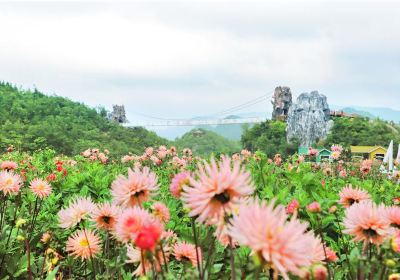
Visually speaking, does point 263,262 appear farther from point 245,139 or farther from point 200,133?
point 200,133

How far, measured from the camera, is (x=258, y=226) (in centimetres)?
90

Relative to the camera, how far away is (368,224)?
1.31 metres

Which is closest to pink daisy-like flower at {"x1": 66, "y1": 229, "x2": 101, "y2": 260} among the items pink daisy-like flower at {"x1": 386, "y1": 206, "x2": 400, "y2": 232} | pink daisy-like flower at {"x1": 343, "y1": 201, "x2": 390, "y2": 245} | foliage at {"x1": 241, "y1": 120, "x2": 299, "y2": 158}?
pink daisy-like flower at {"x1": 343, "y1": 201, "x2": 390, "y2": 245}

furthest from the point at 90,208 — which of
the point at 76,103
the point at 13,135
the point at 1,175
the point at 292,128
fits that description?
the point at 292,128

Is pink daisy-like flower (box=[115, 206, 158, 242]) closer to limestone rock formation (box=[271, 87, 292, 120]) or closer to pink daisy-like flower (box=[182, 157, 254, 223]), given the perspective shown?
pink daisy-like flower (box=[182, 157, 254, 223])

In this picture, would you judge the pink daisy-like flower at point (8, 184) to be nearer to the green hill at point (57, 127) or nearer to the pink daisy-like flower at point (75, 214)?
the pink daisy-like flower at point (75, 214)

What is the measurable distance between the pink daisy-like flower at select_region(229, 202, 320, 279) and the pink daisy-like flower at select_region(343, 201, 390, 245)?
1.47 ft

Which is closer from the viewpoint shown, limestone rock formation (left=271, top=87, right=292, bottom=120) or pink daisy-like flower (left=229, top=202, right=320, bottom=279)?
pink daisy-like flower (left=229, top=202, right=320, bottom=279)

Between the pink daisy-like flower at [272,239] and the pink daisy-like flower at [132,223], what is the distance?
1.14 ft

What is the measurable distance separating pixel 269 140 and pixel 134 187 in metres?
59.3

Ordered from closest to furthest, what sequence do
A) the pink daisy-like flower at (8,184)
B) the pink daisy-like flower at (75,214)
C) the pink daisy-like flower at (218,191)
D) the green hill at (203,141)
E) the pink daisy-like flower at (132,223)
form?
the pink daisy-like flower at (218,191)
the pink daisy-like flower at (132,223)
the pink daisy-like flower at (75,214)
the pink daisy-like flower at (8,184)
the green hill at (203,141)

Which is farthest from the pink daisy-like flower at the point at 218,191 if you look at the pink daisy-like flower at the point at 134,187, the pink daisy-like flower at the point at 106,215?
the pink daisy-like flower at the point at 106,215

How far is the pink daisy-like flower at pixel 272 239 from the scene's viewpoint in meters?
0.89

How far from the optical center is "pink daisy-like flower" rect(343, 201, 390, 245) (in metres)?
1.31
